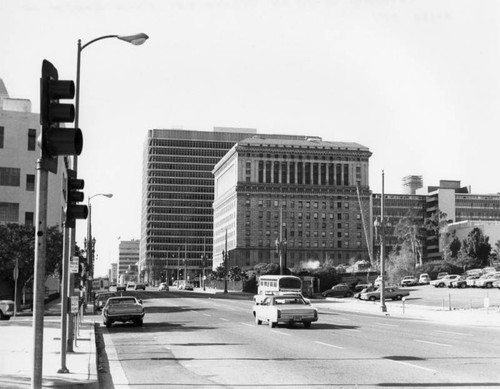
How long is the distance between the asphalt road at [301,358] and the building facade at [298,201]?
476 ft

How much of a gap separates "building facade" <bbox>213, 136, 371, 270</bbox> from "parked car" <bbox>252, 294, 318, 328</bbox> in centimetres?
14163

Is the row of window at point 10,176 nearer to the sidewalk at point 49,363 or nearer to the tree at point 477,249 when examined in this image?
the sidewalk at point 49,363

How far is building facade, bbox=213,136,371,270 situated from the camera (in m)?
172

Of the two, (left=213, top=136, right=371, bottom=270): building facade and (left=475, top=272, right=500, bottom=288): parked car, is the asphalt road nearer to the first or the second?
(left=475, top=272, right=500, bottom=288): parked car

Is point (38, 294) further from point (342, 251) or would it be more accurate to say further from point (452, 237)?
point (342, 251)

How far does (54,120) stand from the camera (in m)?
7.49

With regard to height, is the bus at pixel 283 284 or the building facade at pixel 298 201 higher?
the building facade at pixel 298 201

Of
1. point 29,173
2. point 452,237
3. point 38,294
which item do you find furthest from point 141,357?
point 452,237

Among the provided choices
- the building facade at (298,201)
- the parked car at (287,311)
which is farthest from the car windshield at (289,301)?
the building facade at (298,201)

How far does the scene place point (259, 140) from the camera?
596ft

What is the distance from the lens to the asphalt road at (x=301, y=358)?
42.0 feet

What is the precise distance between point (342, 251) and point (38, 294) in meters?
171

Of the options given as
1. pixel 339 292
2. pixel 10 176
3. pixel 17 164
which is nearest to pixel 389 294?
pixel 339 292

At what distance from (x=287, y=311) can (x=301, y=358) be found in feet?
35.9
